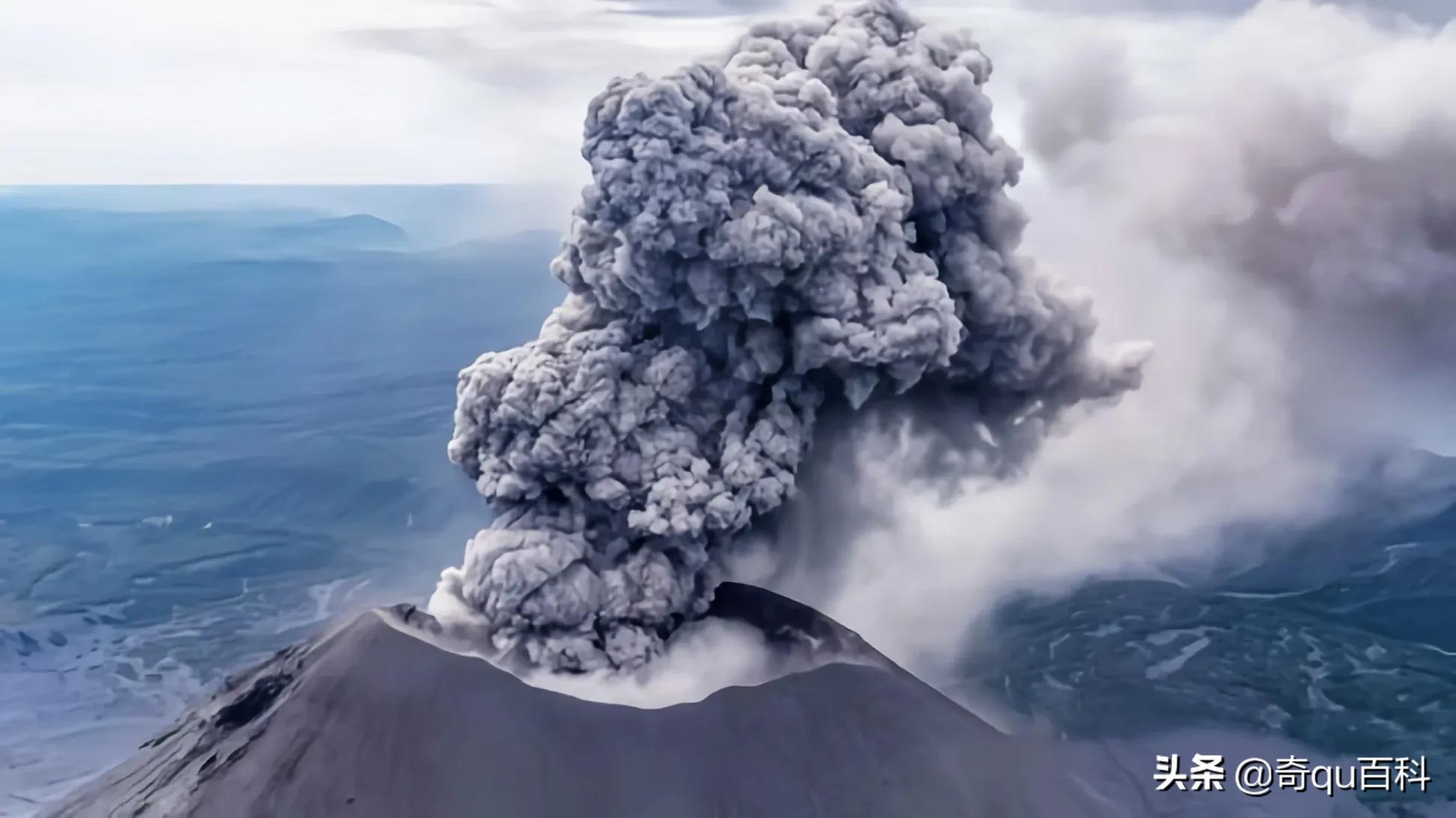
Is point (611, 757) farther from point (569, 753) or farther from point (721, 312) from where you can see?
point (721, 312)

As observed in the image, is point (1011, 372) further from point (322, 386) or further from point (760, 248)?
point (322, 386)

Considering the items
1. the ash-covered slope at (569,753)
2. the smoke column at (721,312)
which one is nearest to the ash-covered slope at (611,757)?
the ash-covered slope at (569,753)

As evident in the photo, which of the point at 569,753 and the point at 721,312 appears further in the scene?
the point at 721,312

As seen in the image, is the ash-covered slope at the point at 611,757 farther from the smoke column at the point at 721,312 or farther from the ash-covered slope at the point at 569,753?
the smoke column at the point at 721,312

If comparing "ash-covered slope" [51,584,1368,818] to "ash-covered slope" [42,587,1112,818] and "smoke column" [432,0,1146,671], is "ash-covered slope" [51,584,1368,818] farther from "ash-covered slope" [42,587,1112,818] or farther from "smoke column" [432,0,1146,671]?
"smoke column" [432,0,1146,671]

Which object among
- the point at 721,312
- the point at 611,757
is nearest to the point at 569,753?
the point at 611,757

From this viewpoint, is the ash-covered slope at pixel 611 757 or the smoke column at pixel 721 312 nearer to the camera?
the ash-covered slope at pixel 611 757

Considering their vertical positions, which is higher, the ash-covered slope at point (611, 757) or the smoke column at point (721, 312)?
the smoke column at point (721, 312)

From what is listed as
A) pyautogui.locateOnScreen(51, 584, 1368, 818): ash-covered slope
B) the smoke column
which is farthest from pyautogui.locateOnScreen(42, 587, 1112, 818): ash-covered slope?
the smoke column
